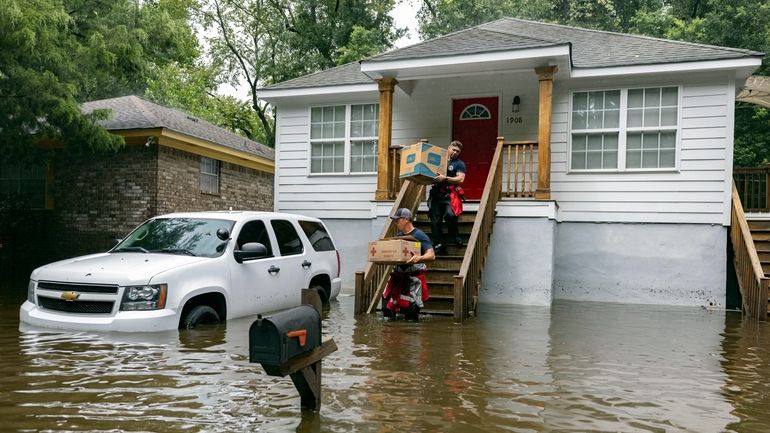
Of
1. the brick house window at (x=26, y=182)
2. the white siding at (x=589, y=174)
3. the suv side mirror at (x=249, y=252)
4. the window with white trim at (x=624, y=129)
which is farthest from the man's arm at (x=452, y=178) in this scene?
the brick house window at (x=26, y=182)

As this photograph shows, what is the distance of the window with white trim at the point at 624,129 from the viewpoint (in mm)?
12883

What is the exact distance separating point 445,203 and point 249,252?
413 centimetres

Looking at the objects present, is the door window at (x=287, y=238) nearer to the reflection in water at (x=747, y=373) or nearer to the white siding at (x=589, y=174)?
the white siding at (x=589, y=174)

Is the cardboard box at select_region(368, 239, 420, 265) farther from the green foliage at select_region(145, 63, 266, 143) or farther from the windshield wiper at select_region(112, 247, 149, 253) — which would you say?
the green foliage at select_region(145, 63, 266, 143)

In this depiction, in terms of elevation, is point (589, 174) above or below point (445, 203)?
above

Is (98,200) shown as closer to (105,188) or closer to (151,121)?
(105,188)

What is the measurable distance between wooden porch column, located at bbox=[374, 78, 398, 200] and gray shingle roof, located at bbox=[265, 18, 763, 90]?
0.62 meters

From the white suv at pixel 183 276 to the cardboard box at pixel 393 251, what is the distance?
3.56 ft

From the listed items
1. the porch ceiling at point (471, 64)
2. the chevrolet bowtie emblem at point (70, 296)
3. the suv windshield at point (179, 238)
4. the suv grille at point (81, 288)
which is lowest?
the chevrolet bowtie emblem at point (70, 296)

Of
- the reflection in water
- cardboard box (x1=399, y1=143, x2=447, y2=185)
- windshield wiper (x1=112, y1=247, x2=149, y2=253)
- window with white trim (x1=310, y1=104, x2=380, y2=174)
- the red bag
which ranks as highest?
window with white trim (x1=310, y1=104, x2=380, y2=174)

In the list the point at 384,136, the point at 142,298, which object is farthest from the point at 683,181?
the point at 142,298

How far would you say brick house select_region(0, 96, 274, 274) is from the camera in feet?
53.6

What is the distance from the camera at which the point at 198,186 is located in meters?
18.4

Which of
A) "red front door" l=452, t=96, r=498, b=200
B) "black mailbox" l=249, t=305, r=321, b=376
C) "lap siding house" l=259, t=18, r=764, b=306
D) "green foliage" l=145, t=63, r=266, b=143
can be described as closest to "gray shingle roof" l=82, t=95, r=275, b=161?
"lap siding house" l=259, t=18, r=764, b=306
